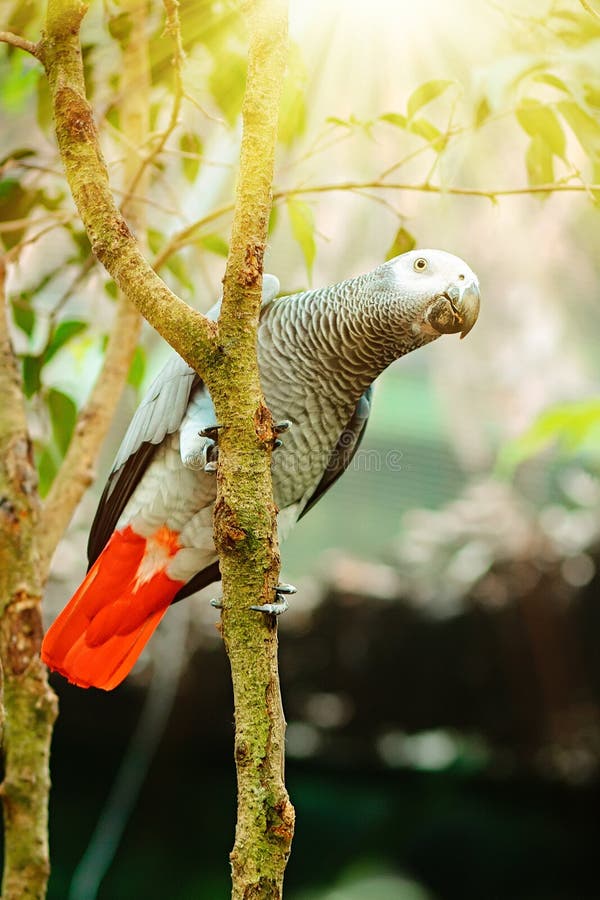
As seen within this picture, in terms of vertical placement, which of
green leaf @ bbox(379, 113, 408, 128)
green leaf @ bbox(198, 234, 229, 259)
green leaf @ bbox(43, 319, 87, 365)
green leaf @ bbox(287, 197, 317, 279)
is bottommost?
green leaf @ bbox(43, 319, 87, 365)

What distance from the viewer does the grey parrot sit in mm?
950

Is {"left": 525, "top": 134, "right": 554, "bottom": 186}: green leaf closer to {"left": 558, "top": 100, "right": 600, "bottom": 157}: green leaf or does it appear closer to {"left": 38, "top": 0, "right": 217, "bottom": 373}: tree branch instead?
{"left": 558, "top": 100, "right": 600, "bottom": 157}: green leaf

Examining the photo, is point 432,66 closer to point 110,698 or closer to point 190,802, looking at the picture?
point 110,698

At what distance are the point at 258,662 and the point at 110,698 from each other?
217cm

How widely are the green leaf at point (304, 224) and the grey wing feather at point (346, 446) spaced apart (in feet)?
0.71

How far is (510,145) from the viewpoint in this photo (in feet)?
8.45

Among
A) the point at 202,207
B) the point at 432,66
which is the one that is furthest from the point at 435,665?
the point at 432,66

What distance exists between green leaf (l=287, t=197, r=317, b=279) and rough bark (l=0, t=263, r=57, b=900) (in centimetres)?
40

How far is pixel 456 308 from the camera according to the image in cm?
93

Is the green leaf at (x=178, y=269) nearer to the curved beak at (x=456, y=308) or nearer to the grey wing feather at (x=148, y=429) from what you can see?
the grey wing feather at (x=148, y=429)

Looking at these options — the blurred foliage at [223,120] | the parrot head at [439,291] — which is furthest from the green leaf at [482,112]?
the parrot head at [439,291]

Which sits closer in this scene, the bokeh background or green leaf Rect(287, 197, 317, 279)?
green leaf Rect(287, 197, 317, 279)

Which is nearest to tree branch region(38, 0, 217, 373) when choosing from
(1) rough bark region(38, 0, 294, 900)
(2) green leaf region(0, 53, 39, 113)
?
(1) rough bark region(38, 0, 294, 900)

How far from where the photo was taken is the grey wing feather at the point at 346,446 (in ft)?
3.77
